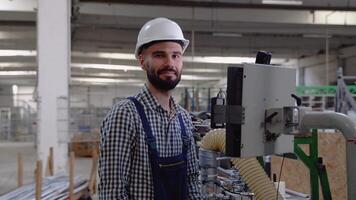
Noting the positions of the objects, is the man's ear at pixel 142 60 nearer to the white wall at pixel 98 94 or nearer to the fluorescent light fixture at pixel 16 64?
the white wall at pixel 98 94

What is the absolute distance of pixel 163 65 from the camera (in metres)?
1.68

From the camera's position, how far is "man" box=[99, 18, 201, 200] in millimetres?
1564

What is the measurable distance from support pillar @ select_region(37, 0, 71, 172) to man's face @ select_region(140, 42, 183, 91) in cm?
545

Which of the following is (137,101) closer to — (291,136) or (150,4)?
(291,136)

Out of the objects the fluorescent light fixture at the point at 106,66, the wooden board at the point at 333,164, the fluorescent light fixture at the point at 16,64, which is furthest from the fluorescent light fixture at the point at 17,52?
the wooden board at the point at 333,164

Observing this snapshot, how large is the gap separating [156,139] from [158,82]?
228mm

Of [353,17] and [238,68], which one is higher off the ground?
[353,17]

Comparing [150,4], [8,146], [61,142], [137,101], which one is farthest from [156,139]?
[8,146]

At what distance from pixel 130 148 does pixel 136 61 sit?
127 inches

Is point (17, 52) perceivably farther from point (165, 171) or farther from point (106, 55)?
point (165, 171)

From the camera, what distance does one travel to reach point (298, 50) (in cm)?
1462

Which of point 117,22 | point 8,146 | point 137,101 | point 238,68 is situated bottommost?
point 8,146

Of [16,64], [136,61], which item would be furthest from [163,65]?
[16,64]

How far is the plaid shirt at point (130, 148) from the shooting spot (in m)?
1.55
